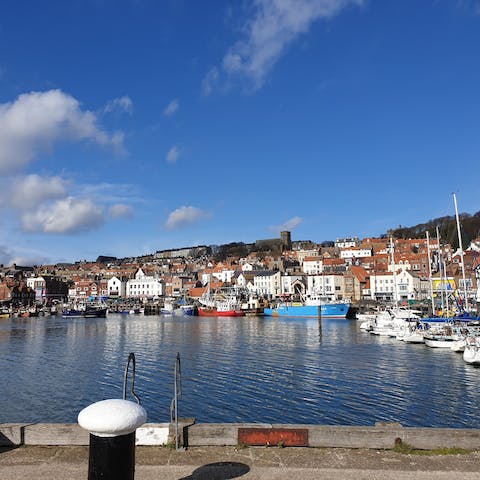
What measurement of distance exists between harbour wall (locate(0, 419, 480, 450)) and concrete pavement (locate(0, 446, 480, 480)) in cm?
16

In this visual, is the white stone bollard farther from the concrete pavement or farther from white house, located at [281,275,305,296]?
white house, located at [281,275,305,296]

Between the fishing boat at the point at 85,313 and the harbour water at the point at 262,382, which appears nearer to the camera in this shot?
the harbour water at the point at 262,382

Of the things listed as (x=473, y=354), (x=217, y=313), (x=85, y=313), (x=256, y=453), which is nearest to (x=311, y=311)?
(x=217, y=313)

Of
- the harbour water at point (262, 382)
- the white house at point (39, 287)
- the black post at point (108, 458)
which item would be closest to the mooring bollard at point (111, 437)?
the black post at point (108, 458)

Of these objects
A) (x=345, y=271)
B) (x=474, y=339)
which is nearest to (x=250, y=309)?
(x=345, y=271)

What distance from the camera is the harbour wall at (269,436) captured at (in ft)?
28.3

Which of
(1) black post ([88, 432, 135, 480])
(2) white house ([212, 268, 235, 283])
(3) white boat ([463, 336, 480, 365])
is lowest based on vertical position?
(3) white boat ([463, 336, 480, 365])

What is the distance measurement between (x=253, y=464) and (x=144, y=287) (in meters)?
168

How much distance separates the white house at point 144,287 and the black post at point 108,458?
164 meters

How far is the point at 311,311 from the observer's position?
9919 centimetres

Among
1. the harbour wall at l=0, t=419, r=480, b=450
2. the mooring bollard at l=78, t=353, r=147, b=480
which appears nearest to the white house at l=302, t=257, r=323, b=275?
the harbour wall at l=0, t=419, r=480, b=450

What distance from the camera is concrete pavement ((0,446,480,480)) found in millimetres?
7371

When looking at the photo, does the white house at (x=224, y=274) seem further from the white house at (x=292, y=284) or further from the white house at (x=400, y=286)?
the white house at (x=400, y=286)

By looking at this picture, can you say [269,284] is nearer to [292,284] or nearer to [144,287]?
[292,284]
